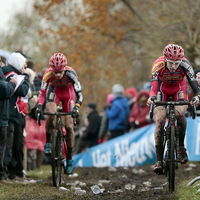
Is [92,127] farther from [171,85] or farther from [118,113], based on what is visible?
[171,85]

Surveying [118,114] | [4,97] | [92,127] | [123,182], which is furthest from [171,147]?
[92,127]

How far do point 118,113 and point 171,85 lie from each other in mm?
6689

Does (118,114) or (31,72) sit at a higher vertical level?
(31,72)

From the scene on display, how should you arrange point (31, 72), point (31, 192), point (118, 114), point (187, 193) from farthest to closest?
point (118, 114) → point (31, 72) → point (31, 192) → point (187, 193)

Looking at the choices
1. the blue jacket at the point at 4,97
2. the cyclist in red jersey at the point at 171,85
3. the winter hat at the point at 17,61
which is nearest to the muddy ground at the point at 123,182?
the cyclist in red jersey at the point at 171,85

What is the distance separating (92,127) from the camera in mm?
16281

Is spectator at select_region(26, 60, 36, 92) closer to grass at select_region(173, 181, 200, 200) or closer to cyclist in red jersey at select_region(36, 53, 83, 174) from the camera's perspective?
cyclist in red jersey at select_region(36, 53, 83, 174)

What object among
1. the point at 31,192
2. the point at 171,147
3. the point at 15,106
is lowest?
the point at 31,192

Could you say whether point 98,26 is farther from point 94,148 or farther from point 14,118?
point 14,118

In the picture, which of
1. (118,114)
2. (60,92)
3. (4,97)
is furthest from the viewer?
(118,114)

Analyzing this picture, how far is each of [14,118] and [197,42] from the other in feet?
37.9

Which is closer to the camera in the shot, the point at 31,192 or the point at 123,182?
the point at 31,192

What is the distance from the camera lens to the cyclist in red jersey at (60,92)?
966cm

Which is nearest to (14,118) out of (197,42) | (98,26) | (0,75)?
(0,75)
